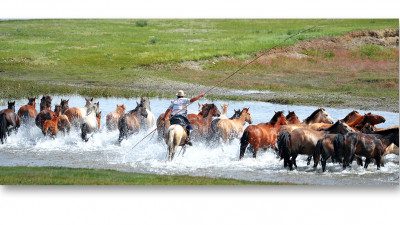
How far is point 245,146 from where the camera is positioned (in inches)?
511

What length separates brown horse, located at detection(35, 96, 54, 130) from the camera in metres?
13.5

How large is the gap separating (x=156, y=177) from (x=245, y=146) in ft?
6.91

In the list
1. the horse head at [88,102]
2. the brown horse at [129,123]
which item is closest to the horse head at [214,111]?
the brown horse at [129,123]

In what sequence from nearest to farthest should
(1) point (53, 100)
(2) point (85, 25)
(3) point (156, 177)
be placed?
(3) point (156, 177) < (2) point (85, 25) < (1) point (53, 100)

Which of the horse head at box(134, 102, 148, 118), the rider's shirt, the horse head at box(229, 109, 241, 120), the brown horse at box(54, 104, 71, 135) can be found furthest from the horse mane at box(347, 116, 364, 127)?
the brown horse at box(54, 104, 71, 135)

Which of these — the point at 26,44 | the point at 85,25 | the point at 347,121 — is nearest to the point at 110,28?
the point at 85,25

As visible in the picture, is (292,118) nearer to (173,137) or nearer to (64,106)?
(173,137)

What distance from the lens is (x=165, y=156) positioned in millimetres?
12766

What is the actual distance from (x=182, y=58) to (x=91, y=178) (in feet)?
9.50

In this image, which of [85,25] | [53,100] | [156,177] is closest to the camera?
[156,177]

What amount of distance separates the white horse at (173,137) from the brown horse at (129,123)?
1942 mm

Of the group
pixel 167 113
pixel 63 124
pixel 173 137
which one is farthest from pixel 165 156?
pixel 63 124

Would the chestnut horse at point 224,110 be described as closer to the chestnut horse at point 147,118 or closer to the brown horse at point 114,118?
the chestnut horse at point 147,118

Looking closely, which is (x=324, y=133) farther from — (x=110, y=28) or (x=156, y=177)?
(x=110, y=28)
